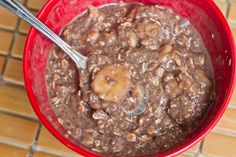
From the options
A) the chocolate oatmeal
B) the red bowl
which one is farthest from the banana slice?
the red bowl

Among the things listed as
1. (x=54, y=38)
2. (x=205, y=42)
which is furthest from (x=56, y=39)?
(x=205, y=42)

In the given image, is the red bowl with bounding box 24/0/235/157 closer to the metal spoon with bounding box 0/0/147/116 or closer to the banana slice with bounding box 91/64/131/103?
the metal spoon with bounding box 0/0/147/116

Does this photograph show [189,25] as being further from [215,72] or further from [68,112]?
[68,112]

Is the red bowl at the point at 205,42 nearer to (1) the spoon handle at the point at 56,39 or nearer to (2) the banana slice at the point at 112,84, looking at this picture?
(1) the spoon handle at the point at 56,39

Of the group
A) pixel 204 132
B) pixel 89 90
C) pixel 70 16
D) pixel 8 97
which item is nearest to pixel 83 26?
pixel 70 16

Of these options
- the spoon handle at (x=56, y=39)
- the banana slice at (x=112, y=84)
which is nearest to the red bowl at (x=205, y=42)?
the spoon handle at (x=56, y=39)

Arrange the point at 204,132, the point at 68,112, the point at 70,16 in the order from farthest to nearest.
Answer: the point at 70,16, the point at 68,112, the point at 204,132

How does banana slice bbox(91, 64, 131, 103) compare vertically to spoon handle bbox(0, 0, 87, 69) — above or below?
below
